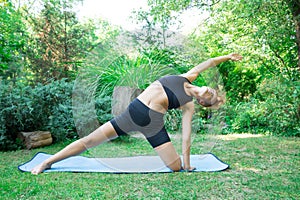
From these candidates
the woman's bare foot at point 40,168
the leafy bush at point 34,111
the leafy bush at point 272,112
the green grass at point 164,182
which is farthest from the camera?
the leafy bush at point 272,112

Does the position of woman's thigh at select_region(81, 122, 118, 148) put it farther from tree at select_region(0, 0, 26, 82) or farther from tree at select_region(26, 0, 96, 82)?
tree at select_region(0, 0, 26, 82)

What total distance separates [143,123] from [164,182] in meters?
0.53

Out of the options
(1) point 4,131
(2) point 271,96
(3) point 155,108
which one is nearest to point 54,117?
(1) point 4,131

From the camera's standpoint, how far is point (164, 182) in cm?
280

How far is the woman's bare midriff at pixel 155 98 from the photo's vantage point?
2881mm

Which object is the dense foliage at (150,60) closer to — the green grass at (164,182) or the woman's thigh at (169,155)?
→ the woman's thigh at (169,155)

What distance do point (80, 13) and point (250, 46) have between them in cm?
429

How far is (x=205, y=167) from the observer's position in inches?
131

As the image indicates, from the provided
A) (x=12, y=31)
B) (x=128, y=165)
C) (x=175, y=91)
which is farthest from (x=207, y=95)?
(x=12, y=31)

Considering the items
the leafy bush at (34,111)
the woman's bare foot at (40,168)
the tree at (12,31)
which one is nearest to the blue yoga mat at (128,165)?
the woman's bare foot at (40,168)

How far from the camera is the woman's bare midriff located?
113 inches

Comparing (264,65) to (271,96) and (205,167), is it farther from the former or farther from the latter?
(205,167)

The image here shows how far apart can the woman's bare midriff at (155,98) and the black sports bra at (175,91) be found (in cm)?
4

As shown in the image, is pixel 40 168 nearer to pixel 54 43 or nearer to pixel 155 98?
pixel 155 98
